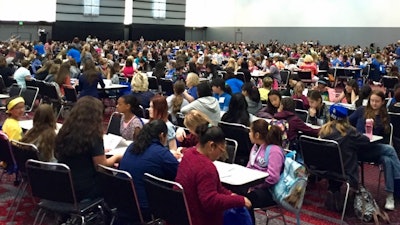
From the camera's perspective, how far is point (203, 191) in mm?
3471

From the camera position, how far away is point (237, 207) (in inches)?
145

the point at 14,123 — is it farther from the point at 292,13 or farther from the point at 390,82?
the point at 292,13

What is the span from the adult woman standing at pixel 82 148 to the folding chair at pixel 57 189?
0.13m

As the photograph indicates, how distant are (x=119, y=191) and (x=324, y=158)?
2.44 m

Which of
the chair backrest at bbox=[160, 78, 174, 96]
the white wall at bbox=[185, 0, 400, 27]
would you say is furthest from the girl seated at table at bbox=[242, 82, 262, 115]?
the white wall at bbox=[185, 0, 400, 27]

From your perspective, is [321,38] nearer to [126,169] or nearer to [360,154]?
[360,154]

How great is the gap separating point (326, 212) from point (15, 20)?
88.5 feet

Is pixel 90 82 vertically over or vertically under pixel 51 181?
over

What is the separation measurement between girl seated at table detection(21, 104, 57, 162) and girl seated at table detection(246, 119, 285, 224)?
74.9 inches

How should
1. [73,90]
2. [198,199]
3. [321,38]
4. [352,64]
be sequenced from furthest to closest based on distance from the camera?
1. [321,38]
2. [352,64]
3. [73,90]
4. [198,199]

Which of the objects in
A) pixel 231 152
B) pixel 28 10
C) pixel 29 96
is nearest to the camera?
pixel 231 152

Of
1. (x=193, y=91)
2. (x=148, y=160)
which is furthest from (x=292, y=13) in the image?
(x=148, y=160)

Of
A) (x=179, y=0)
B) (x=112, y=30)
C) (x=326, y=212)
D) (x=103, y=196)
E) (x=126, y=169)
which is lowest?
(x=326, y=212)

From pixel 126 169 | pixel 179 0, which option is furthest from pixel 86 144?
pixel 179 0
